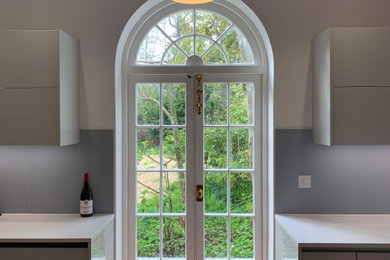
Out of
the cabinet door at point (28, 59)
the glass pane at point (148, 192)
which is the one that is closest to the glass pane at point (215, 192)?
the glass pane at point (148, 192)

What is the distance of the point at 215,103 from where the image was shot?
2.34 meters

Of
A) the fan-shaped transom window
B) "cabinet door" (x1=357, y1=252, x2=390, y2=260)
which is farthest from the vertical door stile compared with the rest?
"cabinet door" (x1=357, y1=252, x2=390, y2=260)

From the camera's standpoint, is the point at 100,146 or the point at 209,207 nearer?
the point at 100,146

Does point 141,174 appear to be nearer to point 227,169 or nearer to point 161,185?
point 161,185

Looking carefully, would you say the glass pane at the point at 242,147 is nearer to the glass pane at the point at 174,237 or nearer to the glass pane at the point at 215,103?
the glass pane at the point at 215,103

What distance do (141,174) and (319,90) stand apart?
1417mm

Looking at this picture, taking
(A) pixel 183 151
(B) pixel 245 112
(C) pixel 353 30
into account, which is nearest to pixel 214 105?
(B) pixel 245 112

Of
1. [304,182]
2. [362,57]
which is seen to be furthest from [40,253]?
[362,57]

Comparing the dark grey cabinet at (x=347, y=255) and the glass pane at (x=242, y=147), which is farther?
the glass pane at (x=242, y=147)

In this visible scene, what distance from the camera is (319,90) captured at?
200 cm

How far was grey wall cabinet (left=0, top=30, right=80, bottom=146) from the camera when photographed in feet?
5.99

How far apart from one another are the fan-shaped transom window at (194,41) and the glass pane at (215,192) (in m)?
0.88

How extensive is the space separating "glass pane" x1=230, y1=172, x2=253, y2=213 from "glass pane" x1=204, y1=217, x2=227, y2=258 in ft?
0.46

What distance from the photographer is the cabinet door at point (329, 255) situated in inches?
64.2
